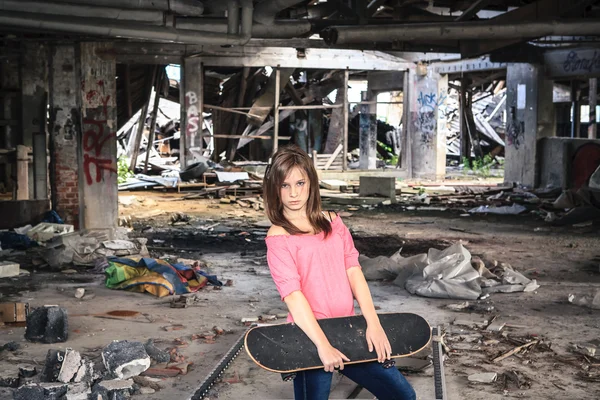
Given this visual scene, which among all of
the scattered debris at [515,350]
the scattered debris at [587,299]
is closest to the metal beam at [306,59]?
the scattered debris at [587,299]

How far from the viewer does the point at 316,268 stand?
331 centimetres

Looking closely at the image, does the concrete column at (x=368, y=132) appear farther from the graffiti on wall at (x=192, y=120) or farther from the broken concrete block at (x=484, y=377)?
the broken concrete block at (x=484, y=377)

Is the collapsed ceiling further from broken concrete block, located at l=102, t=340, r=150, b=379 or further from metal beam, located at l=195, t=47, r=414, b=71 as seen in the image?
metal beam, located at l=195, t=47, r=414, b=71

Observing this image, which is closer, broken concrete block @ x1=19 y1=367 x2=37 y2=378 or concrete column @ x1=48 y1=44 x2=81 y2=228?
broken concrete block @ x1=19 y1=367 x2=37 y2=378

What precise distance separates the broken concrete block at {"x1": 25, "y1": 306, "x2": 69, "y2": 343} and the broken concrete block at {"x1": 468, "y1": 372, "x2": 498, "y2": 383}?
10.6ft

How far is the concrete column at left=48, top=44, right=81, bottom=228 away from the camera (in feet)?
38.3

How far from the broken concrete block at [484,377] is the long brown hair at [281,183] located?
235 cm

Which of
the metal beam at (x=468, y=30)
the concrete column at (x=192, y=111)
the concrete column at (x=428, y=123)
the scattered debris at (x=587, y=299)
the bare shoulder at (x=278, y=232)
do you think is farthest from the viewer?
the concrete column at (x=428, y=123)

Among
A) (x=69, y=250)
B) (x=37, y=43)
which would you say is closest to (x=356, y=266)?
(x=69, y=250)

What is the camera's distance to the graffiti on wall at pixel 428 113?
902 inches

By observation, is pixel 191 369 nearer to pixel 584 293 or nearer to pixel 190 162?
pixel 584 293

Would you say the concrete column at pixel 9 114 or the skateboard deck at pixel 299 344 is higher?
the concrete column at pixel 9 114

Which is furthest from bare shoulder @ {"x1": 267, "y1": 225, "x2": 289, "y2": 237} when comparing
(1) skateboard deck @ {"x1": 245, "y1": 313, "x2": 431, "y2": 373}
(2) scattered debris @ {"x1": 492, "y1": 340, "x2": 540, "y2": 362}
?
(2) scattered debris @ {"x1": 492, "y1": 340, "x2": 540, "y2": 362}

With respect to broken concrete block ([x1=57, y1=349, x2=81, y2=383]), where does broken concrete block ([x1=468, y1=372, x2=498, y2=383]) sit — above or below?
below
